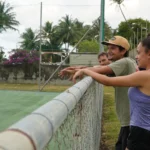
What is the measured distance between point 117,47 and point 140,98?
3.29ft

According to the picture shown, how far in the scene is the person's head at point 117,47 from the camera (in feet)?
10.6

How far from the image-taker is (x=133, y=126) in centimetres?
245

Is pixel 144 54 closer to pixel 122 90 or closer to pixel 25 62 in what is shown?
pixel 122 90

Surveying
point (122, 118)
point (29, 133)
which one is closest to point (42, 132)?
point (29, 133)

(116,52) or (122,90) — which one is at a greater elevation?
(116,52)

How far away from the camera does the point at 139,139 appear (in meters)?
2.41

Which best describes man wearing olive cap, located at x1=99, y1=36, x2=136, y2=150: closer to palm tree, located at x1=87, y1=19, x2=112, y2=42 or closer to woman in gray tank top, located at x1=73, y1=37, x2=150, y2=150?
woman in gray tank top, located at x1=73, y1=37, x2=150, y2=150

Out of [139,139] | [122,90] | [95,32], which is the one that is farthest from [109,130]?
[95,32]

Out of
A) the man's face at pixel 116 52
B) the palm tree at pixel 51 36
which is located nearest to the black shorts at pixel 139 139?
the man's face at pixel 116 52

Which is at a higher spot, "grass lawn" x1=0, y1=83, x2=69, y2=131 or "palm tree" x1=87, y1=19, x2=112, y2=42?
"palm tree" x1=87, y1=19, x2=112, y2=42

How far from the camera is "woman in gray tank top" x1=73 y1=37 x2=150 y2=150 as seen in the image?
7.54 ft

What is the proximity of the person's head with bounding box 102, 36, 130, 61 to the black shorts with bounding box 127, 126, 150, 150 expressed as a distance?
0.97 metres

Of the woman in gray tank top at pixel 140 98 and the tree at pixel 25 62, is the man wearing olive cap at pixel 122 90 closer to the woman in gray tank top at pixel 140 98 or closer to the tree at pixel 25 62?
the woman in gray tank top at pixel 140 98

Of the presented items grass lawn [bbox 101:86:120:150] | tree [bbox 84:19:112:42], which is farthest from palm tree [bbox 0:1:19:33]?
grass lawn [bbox 101:86:120:150]
